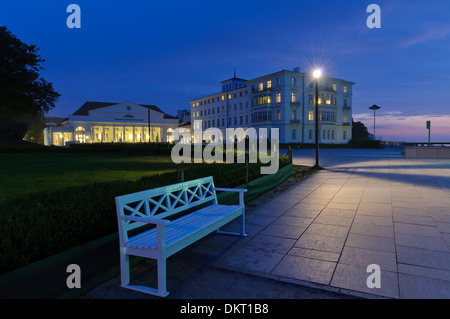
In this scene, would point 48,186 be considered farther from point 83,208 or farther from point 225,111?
point 225,111

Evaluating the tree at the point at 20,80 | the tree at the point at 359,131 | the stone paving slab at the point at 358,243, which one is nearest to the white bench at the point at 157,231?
the stone paving slab at the point at 358,243

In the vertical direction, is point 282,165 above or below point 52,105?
below

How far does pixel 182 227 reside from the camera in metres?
4.58

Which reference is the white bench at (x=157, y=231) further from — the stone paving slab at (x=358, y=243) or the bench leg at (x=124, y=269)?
the stone paving slab at (x=358, y=243)

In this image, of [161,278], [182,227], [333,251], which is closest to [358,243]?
[333,251]

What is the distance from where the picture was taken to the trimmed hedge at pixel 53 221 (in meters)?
3.34

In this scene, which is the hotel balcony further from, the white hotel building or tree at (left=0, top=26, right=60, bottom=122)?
tree at (left=0, top=26, right=60, bottom=122)

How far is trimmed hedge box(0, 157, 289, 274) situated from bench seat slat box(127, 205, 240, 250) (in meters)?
0.70

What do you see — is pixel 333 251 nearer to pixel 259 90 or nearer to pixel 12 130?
pixel 12 130
